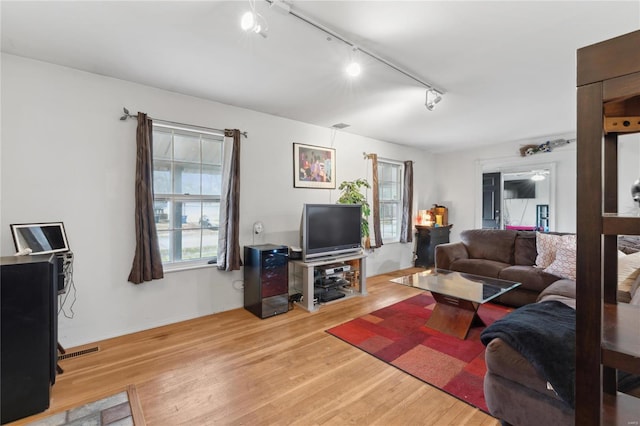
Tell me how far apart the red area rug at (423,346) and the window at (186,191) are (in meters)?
1.81

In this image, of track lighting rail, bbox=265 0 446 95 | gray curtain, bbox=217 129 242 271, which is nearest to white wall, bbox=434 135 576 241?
track lighting rail, bbox=265 0 446 95

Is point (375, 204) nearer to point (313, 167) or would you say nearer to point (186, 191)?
point (313, 167)

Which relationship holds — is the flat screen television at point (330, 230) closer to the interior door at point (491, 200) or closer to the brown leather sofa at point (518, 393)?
the brown leather sofa at point (518, 393)

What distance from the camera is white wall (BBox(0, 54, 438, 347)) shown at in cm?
233

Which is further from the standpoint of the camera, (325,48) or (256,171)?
(256,171)

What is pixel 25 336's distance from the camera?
1.77 meters

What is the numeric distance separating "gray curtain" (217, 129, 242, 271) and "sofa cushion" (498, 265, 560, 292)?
323 cm

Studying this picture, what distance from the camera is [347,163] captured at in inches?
182

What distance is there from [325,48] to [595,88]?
1.99 metres

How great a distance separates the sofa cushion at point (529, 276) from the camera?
3191 mm

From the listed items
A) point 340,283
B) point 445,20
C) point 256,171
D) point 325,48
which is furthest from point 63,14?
point 340,283

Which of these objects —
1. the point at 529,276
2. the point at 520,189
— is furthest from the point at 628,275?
the point at 520,189

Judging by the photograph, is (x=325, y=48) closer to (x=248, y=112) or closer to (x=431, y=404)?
(x=248, y=112)

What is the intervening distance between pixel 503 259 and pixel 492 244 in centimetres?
25
